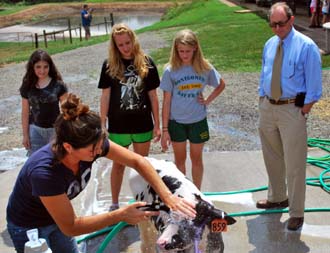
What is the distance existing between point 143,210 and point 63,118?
2.23 ft

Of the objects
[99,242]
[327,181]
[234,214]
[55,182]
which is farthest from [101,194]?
[55,182]

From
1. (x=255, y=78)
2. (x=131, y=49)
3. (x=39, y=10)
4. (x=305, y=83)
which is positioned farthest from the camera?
(x=39, y=10)

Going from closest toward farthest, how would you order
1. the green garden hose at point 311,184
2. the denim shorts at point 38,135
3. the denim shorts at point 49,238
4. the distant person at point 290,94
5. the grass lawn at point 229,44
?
the denim shorts at point 49,238 < the distant person at point 290,94 < the green garden hose at point 311,184 < the denim shorts at point 38,135 < the grass lawn at point 229,44

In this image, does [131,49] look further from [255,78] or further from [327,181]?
[255,78]

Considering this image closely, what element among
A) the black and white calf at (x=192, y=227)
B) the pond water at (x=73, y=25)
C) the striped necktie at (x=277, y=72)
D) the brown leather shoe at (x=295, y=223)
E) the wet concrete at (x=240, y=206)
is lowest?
the pond water at (x=73, y=25)

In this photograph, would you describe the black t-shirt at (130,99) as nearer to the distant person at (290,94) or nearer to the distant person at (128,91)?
the distant person at (128,91)

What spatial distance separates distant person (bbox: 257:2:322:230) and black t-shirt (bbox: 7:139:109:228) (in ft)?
6.53

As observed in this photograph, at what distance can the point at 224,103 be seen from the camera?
1000 cm

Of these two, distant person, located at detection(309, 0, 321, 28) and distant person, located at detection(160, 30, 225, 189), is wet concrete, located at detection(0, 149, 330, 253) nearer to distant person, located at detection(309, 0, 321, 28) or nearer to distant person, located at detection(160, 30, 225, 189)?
distant person, located at detection(160, 30, 225, 189)

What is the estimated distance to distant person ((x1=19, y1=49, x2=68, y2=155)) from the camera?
4.87 m

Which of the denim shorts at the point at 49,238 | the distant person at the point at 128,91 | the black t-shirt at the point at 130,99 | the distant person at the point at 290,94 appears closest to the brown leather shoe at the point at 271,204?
the distant person at the point at 290,94

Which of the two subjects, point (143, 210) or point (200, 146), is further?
point (200, 146)

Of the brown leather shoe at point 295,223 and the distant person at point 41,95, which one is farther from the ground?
the distant person at point 41,95

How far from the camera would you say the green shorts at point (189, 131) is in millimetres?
5016
